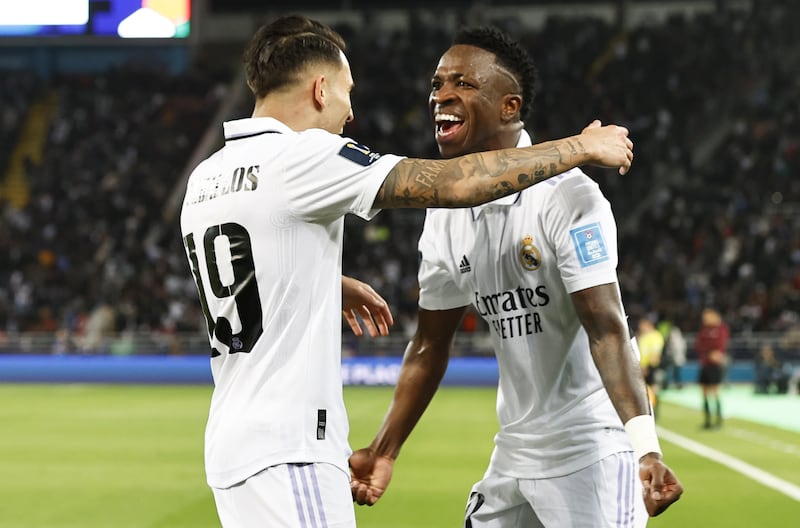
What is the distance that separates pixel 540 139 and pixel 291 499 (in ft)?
103

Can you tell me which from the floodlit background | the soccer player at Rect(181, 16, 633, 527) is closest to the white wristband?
the soccer player at Rect(181, 16, 633, 527)

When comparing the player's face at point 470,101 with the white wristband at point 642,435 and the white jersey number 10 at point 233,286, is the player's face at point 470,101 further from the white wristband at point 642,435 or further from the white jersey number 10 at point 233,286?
the white wristband at point 642,435

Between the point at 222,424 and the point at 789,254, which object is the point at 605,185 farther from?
the point at 222,424

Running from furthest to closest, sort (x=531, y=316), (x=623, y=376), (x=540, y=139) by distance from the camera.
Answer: (x=540, y=139), (x=531, y=316), (x=623, y=376)

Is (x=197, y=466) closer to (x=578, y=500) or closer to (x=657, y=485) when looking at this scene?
(x=578, y=500)

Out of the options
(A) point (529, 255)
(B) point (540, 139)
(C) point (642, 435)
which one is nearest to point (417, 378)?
(A) point (529, 255)

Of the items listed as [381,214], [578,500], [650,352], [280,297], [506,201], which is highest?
[381,214]

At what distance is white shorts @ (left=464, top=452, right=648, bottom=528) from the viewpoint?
12.1 feet

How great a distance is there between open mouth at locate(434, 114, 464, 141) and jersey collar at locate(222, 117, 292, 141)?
941 millimetres

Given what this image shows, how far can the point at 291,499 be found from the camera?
9.63ft

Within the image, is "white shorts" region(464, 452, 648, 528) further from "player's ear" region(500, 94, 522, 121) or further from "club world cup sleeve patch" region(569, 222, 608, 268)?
"player's ear" region(500, 94, 522, 121)

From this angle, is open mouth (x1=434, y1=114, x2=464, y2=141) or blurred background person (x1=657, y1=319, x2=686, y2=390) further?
blurred background person (x1=657, y1=319, x2=686, y2=390)

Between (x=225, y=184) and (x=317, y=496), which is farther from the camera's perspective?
(x=225, y=184)

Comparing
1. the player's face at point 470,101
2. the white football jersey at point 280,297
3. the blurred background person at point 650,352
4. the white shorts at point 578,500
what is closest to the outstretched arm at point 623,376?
the white shorts at point 578,500
